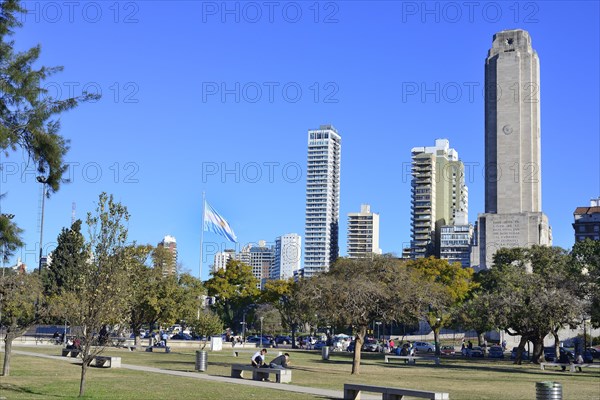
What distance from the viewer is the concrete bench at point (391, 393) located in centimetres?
2141

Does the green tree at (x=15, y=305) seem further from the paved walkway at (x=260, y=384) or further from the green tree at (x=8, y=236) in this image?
the green tree at (x=8, y=236)

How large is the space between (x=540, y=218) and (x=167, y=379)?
10357 centimetres

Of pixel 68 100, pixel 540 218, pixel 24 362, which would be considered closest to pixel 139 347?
pixel 24 362

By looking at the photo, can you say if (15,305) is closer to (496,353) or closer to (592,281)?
(592,281)

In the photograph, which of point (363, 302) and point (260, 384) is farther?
point (363, 302)

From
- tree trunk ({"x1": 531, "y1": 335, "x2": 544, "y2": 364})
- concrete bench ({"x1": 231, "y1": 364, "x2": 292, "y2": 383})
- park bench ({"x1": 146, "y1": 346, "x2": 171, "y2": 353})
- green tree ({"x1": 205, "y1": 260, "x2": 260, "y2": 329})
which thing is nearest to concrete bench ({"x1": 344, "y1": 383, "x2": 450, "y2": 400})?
concrete bench ({"x1": 231, "y1": 364, "x2": 292, "y2": 383})

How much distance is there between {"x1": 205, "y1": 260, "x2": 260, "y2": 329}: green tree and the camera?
318 ft

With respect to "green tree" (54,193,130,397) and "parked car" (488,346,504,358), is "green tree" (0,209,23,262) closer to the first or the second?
"green tree" (54,193,130,397)

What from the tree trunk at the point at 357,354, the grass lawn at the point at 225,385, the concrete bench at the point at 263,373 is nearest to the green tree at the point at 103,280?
the grass lawn at the point at 225,385

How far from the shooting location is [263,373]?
32469mm

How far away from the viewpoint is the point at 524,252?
10475 centimetres

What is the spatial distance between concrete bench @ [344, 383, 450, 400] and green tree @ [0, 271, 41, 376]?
13.5 metres

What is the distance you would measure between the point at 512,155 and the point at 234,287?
5656cm

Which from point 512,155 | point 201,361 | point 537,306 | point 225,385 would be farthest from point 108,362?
point 512,155
